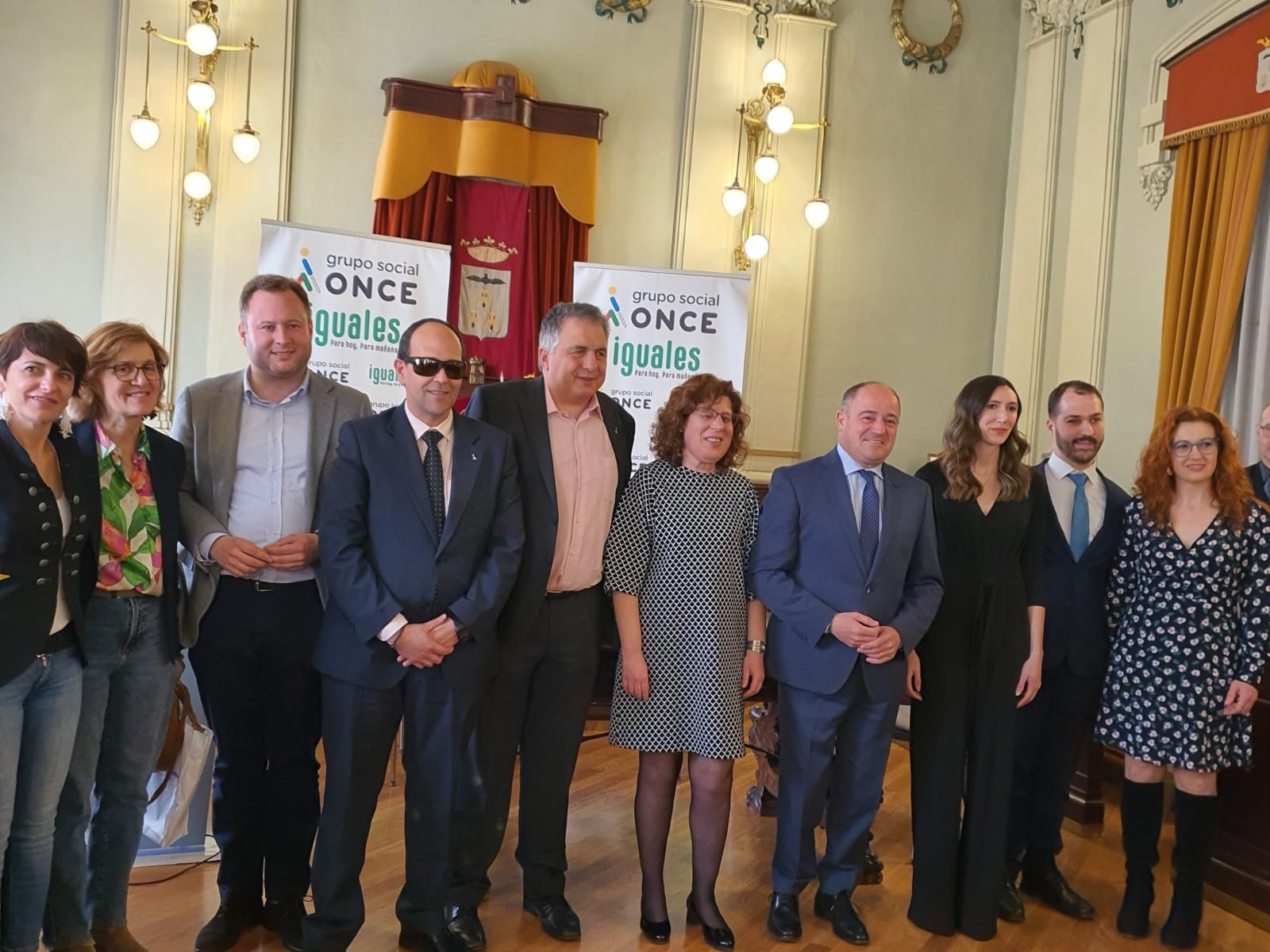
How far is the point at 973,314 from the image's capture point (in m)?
7.50

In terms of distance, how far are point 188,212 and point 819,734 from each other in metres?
4.91

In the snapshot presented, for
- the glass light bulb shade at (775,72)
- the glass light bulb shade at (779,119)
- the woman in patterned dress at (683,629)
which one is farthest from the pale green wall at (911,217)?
the woman in patterned dress at (683,629)

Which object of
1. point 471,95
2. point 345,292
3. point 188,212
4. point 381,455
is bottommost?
point 381,455

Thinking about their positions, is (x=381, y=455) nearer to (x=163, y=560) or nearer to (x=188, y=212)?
(x=163, y=560)

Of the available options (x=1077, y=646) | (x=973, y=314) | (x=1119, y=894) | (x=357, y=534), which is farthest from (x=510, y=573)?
(x=973, y=314)

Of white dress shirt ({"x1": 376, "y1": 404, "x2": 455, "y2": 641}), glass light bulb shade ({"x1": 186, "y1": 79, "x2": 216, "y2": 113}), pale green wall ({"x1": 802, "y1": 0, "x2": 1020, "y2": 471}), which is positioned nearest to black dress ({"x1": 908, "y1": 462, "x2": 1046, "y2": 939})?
white dress shirt ({"x1": 376, "y1": 404, "x2": 455, "y2": 641})

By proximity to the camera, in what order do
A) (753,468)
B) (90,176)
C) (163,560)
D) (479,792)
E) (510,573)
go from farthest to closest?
(753,468)
(90,176)
(479,792)
(510,573)
(163,560)

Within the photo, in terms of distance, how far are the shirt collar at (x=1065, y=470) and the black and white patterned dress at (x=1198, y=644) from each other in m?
0.33

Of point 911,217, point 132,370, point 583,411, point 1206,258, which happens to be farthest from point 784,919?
point 911,217

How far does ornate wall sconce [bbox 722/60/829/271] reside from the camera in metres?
6.70

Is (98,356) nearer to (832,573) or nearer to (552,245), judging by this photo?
(832,573)

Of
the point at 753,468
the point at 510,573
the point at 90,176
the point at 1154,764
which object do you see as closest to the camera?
the point at 510,573

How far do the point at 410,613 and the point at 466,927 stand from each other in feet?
3.06

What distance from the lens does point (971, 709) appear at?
10.9 ft
